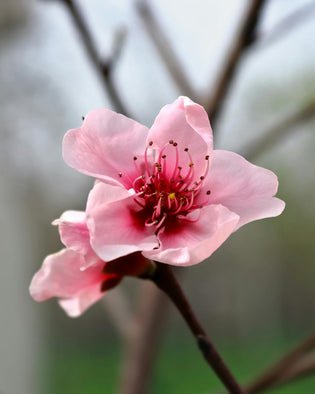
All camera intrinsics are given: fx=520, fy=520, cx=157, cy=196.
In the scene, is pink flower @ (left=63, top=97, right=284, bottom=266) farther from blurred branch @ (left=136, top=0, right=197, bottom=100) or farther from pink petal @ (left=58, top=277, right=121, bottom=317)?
blurred branch @ (left=136, top=0, right=197, bottom=100)

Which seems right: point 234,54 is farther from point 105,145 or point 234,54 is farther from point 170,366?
point 170,366

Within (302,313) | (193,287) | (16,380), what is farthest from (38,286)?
(302,313)

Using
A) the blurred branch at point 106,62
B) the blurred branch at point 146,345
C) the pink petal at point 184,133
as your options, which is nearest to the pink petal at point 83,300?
the pink petal at point 184,133

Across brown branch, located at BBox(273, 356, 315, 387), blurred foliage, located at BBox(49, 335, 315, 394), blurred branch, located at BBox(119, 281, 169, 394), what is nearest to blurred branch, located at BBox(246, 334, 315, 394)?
brown branch, located at BBox(273, 356, 315, 387)

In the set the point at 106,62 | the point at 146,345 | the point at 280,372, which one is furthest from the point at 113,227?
the point at 146,345

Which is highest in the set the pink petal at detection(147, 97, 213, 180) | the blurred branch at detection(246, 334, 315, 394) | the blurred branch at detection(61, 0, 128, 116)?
the blurred branch at detection(61, 0, 128, 116)

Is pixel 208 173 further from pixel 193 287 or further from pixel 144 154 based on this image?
pixel 193 287
